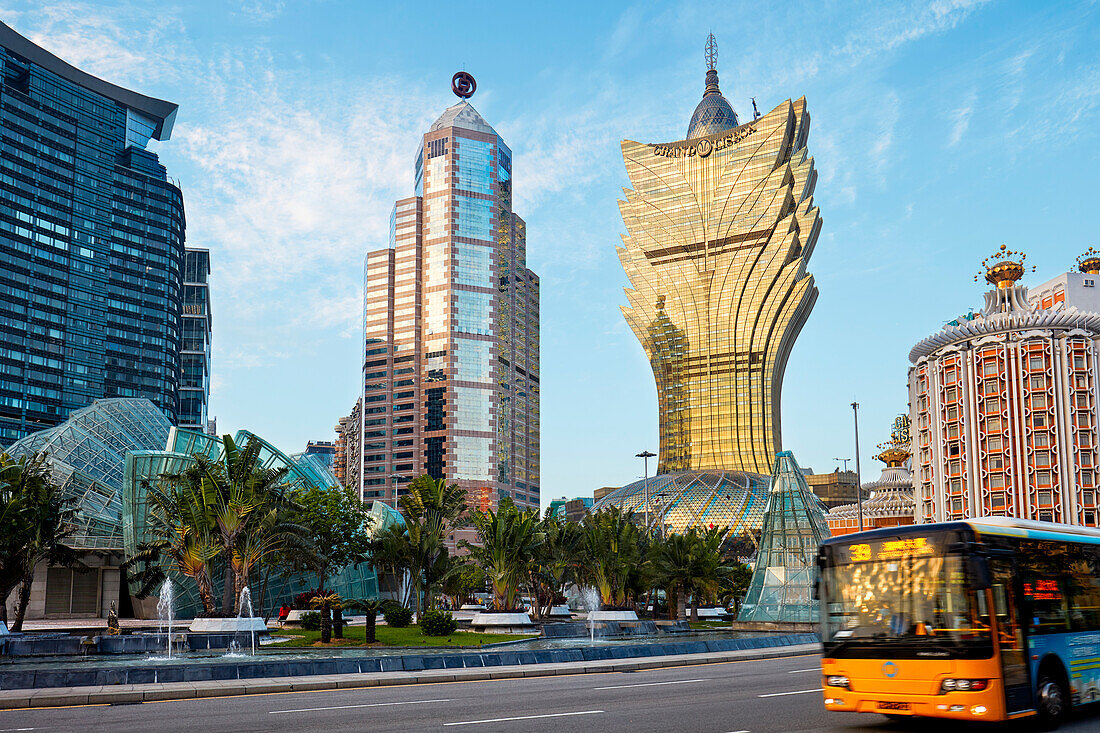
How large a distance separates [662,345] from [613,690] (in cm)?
17095

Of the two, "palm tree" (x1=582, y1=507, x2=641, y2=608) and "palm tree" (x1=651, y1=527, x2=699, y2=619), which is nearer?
"palm tree" (x1=582, y1=507, x2=641, y2=608)

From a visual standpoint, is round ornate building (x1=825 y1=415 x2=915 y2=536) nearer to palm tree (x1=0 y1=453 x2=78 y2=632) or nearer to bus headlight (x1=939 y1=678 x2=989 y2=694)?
palm tree (x1=0 y1=453 x2=78 y2=632)

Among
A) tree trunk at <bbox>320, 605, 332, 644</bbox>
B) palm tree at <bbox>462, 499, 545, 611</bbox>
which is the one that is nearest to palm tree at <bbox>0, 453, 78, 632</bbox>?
tree trunk at <bbox>320, 605, 332, 644</bbox>

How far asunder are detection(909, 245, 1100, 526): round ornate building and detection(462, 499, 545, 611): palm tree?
4616 cm

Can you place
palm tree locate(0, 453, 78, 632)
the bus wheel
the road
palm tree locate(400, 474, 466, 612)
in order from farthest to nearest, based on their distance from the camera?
palm tree locate(400, 474, 466, 612) < palm tree locate(0, 453, 78, 632) < the road < the bus wheel

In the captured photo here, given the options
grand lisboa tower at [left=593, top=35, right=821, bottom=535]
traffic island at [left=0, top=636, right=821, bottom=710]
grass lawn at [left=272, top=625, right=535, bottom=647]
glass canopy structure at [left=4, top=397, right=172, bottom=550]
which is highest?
grand lisboa tower at [left=593, top=35, right=821, bottom=535]

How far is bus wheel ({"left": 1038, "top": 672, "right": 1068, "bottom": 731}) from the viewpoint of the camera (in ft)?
50.3

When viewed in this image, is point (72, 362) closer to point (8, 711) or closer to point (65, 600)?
point (65, 600)

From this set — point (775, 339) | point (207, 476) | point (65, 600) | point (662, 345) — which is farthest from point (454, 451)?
point (207, 476)

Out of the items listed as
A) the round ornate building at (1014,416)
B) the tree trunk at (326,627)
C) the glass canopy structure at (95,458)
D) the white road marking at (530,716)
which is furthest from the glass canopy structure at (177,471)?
the round ornate building at (1014,416)

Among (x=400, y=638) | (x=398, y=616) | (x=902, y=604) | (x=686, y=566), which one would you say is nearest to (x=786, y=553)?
(x=686, y=566)

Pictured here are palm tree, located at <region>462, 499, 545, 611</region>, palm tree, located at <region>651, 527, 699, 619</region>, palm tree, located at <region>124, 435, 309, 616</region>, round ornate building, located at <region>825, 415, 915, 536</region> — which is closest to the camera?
palm tree, located at <region>124, 435, 309, 616</region>

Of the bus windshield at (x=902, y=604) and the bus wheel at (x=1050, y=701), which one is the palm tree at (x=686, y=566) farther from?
the bus wheel at (x=1050, y=701)

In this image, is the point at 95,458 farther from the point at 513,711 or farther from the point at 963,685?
the point at 963,685
